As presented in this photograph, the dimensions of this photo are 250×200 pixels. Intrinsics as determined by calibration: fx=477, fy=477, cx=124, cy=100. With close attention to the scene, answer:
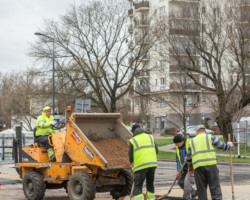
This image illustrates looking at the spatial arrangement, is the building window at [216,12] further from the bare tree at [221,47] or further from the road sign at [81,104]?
the road sign at [81,104]

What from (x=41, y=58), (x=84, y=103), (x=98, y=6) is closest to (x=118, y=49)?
(x=98, y=6)

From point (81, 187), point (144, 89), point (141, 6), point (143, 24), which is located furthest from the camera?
point (141, 6)

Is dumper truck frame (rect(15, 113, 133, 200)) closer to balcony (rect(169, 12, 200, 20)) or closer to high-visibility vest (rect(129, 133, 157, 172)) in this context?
high-visibility vest (rect(129, 133, 157, 172))

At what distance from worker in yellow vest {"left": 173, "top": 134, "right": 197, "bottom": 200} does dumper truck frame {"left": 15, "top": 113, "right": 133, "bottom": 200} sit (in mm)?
1177

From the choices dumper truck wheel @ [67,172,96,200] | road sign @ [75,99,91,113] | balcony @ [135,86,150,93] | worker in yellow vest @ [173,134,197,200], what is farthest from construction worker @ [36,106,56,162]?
balcony @ [135,86,150,93]

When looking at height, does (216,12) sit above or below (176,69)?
above

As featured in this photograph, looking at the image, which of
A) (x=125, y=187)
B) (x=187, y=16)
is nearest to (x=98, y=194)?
(x=125, y=187)

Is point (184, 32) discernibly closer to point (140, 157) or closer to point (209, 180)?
point (140, 157)

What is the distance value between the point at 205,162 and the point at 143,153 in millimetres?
1237

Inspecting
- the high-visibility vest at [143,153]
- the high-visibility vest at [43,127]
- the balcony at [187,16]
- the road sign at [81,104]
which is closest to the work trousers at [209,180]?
the high-visibility vest at [143,153]

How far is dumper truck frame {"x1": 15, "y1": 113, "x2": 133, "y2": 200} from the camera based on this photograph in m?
10.3

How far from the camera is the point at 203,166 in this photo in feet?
30.6

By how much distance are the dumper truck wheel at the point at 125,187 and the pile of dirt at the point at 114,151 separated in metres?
0.41

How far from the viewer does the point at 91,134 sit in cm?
1149
